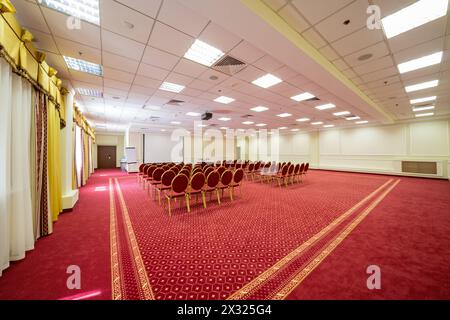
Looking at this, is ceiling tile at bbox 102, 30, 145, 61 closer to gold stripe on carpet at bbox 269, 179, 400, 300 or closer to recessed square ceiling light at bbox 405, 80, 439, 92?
gold stripe on carpet at bbox 269, 179, 400, 300

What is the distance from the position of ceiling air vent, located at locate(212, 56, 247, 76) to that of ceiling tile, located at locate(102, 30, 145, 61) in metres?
1.46

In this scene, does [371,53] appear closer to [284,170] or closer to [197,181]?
[284,170]

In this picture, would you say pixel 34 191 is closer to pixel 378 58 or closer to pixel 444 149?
pixel 378 58

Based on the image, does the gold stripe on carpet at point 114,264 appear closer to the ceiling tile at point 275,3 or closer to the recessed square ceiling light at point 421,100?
the ceiling tile at point 275,3

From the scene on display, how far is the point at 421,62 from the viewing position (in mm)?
3770

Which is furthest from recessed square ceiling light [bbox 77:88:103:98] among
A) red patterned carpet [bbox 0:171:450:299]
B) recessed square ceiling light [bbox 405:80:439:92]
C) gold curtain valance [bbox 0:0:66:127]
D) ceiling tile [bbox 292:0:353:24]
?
recessed square ceiling light [bbox 405:80:439:92]

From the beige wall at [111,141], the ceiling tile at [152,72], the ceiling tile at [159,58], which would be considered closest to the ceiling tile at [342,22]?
the ceiling tile at [159,58]

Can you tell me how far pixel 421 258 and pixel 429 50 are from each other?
3800 millimetres

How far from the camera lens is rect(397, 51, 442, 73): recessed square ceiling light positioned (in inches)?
139

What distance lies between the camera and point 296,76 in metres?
4.25

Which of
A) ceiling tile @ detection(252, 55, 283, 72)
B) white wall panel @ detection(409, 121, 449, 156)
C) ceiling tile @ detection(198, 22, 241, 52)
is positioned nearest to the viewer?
ceiling tile @ detection(198, 22, 241, 52)

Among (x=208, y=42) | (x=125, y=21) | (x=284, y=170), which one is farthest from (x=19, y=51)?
(x=284, y=170)

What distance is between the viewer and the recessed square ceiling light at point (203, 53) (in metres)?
3.11

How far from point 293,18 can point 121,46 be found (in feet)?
9.48
